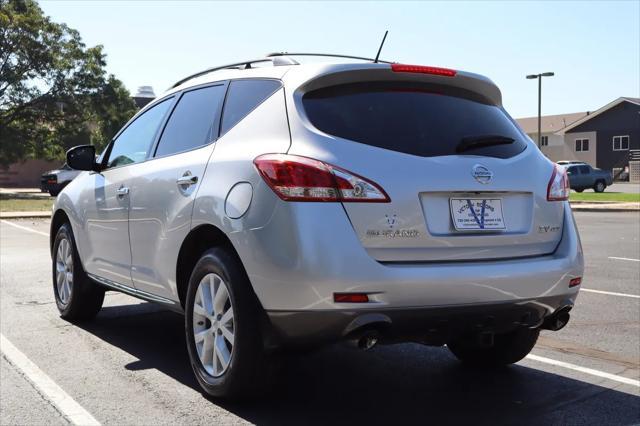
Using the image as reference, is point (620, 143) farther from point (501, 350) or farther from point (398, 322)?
point (398, 322)

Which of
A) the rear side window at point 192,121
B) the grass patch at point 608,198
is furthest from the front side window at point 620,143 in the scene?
the rear side window at point 192,121

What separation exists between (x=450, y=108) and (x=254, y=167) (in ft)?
3.84

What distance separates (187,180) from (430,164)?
155cm

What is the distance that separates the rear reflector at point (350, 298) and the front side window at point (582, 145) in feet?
233

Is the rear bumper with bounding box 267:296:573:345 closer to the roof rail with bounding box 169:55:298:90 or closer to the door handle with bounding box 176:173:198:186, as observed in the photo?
the door handle with bounding box 176:173:198:186

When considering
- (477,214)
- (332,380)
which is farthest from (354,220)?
(332,380)

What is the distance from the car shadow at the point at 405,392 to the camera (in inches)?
160

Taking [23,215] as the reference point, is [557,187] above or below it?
above

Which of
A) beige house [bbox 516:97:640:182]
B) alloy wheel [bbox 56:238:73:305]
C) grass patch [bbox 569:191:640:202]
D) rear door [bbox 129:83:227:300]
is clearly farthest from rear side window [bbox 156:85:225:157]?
beige house [bbox 516:97:640:182]

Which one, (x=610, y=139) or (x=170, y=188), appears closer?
(x=170, y=188)

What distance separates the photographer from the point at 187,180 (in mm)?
4555

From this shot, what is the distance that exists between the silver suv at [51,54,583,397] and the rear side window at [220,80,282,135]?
1 centimetres

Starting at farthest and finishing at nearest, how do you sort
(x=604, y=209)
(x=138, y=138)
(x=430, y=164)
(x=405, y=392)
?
(x=604, y=209)
(x=138, y=138)
(x=405, y=392)
(x=430, y=164)

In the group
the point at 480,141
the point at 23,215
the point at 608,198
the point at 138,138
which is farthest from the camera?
the point at 608,198
